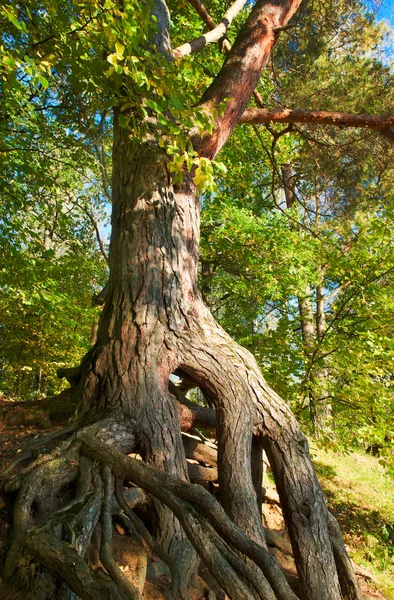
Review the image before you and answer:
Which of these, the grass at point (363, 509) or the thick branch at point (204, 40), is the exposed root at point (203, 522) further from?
the thick branch at point (204, 40)

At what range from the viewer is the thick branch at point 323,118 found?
512 centimetres

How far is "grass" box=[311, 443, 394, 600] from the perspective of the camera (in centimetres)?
527

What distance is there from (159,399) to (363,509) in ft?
19.0


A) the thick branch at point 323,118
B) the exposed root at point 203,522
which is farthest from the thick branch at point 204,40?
the exposed root at point 203,522

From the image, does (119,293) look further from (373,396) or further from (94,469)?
(373,396)

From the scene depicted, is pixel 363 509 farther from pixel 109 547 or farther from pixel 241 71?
pixel 241 71

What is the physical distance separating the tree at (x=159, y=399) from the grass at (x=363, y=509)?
2218 mm

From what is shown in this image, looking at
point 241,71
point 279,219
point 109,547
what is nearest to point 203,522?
point 109,547

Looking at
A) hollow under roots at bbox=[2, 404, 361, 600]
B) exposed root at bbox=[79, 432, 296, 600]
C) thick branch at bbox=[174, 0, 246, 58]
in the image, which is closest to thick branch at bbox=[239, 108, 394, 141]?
thick branch at bbox=[174, 0, 246, 58]

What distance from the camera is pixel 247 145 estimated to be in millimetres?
11250

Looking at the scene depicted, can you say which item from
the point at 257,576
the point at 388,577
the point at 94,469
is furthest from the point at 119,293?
the point at 388,577

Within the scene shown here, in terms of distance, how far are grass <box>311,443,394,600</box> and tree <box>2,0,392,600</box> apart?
7.28 ft

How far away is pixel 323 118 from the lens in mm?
5203

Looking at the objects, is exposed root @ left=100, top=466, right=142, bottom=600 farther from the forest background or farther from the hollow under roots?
the forest background
